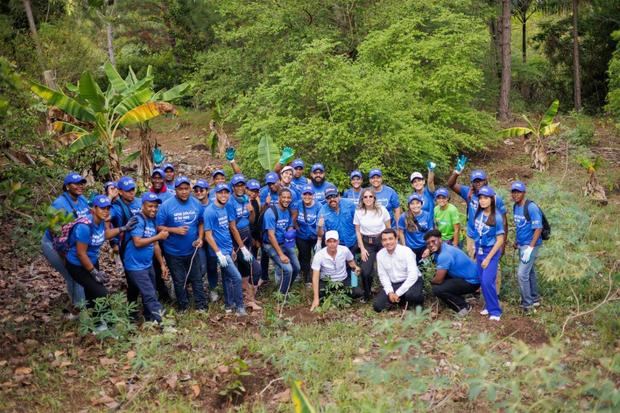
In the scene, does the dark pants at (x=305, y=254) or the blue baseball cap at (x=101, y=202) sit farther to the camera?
the dark pants at (x=305, y=254)

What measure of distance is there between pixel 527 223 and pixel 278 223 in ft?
11.1

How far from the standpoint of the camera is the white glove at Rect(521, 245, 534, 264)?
7.88m

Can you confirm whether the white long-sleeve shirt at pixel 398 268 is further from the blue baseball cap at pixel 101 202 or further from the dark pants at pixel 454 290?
the blue baseball cap at pixel 101 202

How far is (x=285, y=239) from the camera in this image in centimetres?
895

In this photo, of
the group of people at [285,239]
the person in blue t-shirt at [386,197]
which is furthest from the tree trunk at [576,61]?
the person in blue t-shirt at [386,197]

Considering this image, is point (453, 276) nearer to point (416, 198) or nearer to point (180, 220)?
point (416, 198)

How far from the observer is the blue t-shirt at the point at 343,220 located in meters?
8.99

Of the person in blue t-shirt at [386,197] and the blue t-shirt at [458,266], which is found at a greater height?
the person in blue t-shirt at [386,197]

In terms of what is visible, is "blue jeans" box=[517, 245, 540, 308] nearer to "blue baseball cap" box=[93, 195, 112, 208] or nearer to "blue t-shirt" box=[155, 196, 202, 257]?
"blue t-shirt" box=[155, 196, 202, 257]

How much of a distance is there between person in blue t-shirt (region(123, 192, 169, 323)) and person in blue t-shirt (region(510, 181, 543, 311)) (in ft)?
14.8

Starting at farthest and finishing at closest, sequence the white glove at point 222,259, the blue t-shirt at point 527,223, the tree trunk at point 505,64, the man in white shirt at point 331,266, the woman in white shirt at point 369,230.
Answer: the tree trunk at point 505,64, the woman in white shirt at point 369,230, the man in white shirt at point 331,266, the white glove at point 222,259, the blue t-shirt at point 527,223

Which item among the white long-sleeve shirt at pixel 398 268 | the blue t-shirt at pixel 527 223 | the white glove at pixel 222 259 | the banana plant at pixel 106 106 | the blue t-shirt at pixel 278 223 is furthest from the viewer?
the banana plant at pixel 106 106

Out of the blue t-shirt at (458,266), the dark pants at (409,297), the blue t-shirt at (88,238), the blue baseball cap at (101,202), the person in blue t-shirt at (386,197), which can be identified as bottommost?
the dark pants at (409,297)

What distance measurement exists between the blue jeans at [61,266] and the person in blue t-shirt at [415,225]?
450cm
